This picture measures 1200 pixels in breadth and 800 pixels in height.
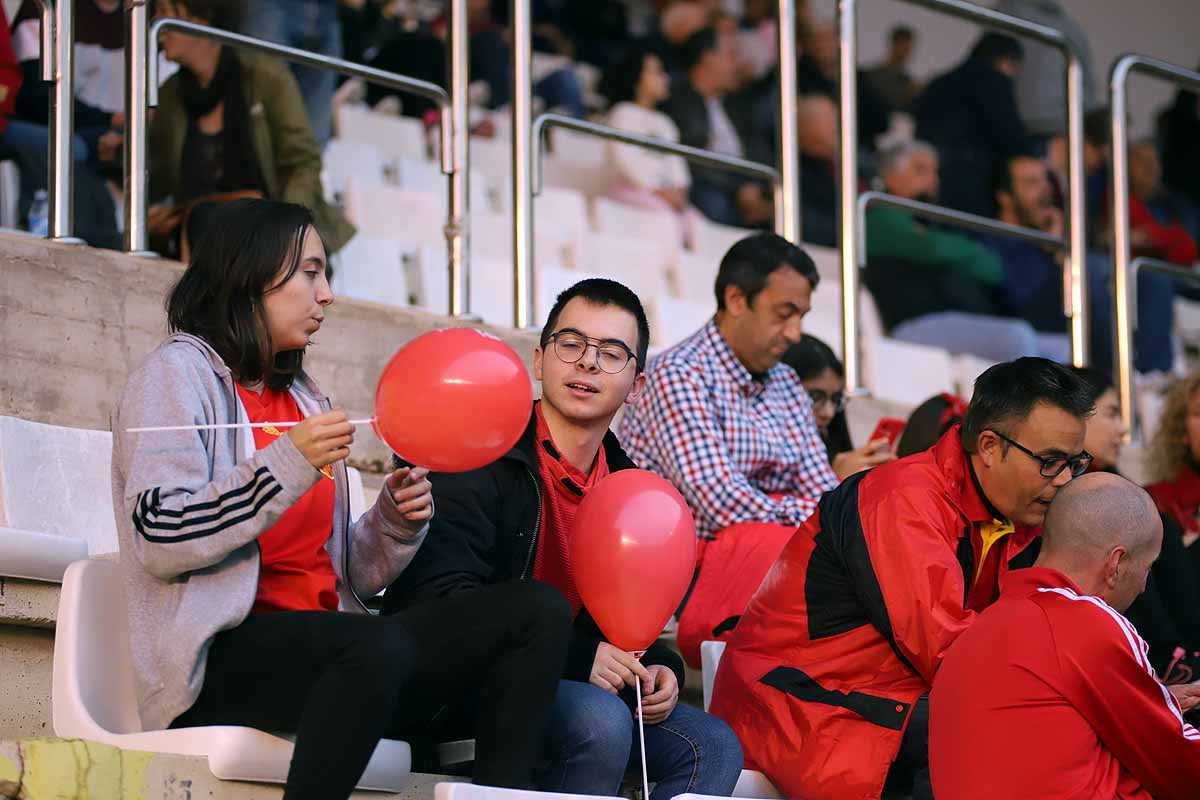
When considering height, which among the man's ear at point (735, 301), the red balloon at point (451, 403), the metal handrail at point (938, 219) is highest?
the metal handrail at point (938, 219)

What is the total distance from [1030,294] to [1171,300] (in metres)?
0.51

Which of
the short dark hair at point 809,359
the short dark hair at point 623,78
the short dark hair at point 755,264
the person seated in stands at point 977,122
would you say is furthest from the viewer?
the short dark hair at point 623,78

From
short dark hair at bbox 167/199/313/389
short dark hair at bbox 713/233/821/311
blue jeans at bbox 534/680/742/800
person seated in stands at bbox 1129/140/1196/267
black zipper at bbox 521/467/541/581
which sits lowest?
blue jeans at bbox 534/680/742/800

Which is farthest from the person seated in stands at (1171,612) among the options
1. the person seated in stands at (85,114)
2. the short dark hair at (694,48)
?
the short dark hair at (694,48)

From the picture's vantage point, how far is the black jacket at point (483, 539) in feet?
9.04

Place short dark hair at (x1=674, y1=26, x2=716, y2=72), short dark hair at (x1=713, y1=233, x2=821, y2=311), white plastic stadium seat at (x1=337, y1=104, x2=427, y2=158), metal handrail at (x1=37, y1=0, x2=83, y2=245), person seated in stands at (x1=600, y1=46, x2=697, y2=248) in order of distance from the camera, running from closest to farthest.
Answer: metal handrail at (x1=37, y1=0, x2=83, y2=245) < short dark hair at (x1=713, y1=233, x2=821, y2=311) < white plastic stadium seat at (x1=337, y1=104, x2=427, y2=158) < person seated in stands at (x1=600, y1=46, x2=697, y2=248) < short dark hair at (x1=674, y1=26, x2=716, y2=72)

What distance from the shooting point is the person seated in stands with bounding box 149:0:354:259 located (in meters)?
4.49

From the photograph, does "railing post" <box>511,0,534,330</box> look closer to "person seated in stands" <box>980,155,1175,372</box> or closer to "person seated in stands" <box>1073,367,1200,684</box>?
"person seated in stands" <box>1073,367,1200,684</box>

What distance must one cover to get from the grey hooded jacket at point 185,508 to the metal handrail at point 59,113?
1424 mm

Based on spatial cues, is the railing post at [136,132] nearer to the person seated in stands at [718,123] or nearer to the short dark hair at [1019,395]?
the short dark hair at [1019,395]

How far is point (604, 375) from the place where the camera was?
294 cm

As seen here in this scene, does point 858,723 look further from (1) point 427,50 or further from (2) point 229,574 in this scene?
(1) point 427,50

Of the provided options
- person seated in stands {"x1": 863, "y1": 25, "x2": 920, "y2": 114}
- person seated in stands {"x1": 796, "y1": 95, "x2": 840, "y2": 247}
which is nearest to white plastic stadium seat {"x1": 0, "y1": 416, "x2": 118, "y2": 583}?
person seated in stands {"x1": 796, "y1": 95, "x2": 840, "y2": 247}

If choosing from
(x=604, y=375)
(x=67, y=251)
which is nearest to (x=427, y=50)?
(x=67, y=251)
